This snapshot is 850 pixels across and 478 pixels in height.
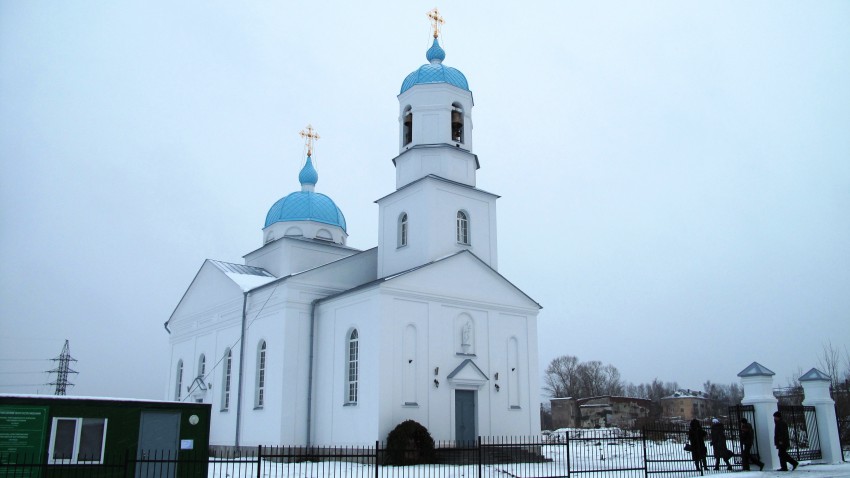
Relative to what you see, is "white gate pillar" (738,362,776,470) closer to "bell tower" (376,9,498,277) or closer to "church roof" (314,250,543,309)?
"church roof" (314,250,543,309)

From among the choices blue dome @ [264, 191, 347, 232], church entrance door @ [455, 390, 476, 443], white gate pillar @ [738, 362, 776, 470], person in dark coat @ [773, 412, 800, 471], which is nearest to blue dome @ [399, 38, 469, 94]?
blue dome @ [264, 191, 347, 232]

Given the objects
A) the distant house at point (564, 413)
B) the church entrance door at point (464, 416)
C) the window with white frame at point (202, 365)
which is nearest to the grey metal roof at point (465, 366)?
the church entrance door at point (464, 416)

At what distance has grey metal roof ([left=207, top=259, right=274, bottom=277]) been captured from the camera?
3024 centimetres

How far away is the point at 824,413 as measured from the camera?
19.0 m

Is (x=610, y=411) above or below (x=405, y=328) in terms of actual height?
below

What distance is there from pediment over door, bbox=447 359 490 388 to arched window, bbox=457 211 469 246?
4529 mm

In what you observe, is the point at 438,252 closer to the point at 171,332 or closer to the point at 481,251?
the point at 481,251

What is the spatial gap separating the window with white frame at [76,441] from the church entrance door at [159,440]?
0.82m

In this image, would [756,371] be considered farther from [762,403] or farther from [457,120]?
[457,120]

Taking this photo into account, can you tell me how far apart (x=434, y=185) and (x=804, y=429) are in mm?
13484

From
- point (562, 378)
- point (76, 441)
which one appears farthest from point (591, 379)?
point (76, 441)

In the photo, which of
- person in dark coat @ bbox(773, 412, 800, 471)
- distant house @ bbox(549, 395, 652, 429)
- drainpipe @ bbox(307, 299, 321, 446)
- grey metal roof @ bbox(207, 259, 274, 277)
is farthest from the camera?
distant house @ bbox(549, 395, 652, 429)

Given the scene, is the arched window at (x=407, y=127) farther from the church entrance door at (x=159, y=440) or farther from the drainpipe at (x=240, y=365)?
the church entrance door at (x=159, y=440)

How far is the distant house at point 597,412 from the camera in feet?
201
